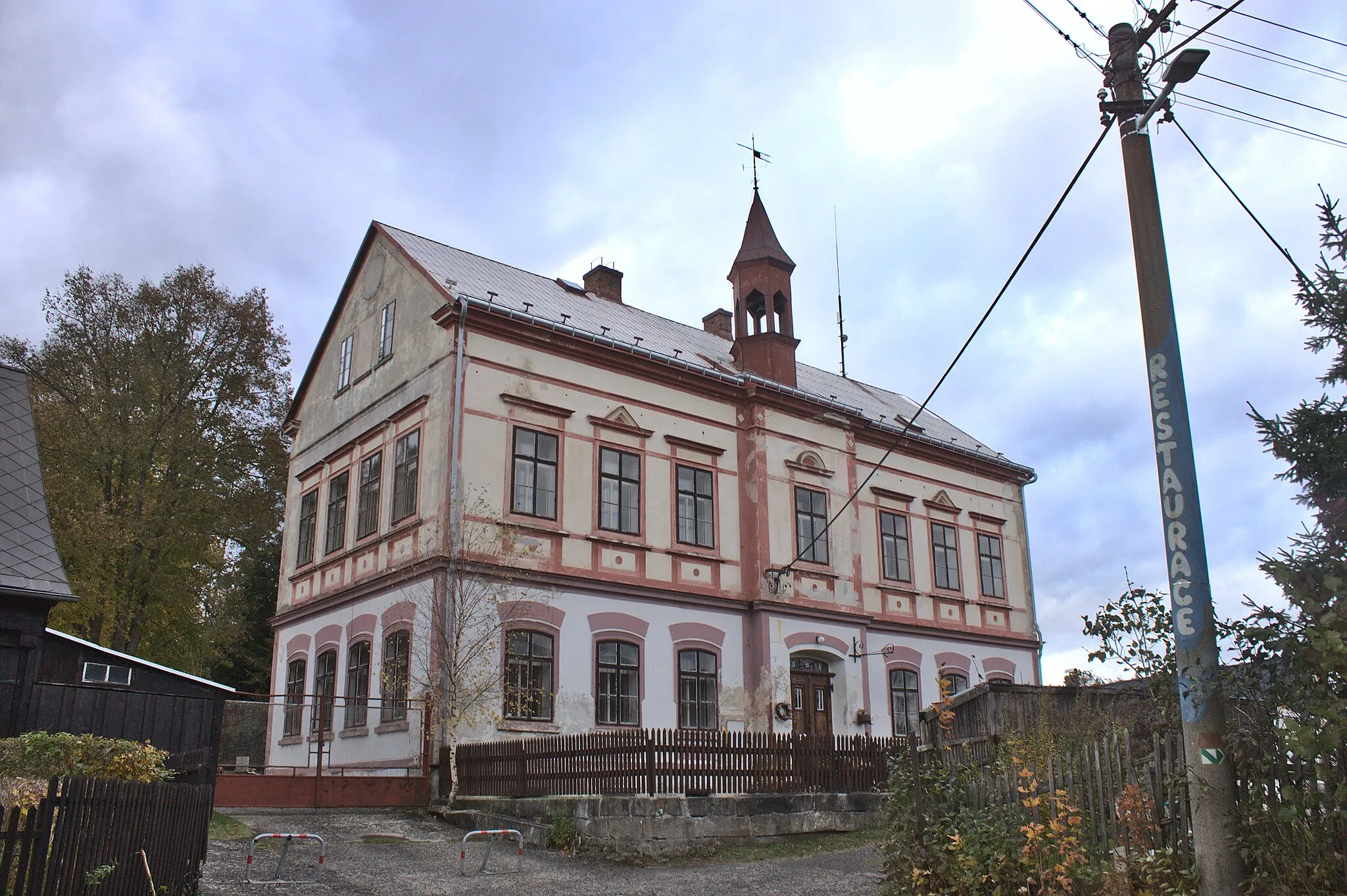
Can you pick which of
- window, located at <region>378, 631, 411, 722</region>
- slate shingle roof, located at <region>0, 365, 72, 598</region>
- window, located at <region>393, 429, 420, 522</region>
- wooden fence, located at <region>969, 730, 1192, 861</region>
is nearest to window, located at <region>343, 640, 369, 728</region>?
window, located at <region>378, 631, 411, 722</region>

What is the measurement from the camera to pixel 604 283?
2873 centimetres

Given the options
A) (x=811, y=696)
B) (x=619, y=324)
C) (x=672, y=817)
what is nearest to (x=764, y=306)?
(x=619, y=324)

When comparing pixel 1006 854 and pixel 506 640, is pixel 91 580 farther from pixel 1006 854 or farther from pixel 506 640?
pixel 1006 854

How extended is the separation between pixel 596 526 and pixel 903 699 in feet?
30.1

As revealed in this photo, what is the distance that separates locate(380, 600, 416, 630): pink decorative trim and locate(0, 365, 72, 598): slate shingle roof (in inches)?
244

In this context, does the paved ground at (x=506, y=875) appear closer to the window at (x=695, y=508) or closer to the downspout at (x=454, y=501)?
the downspout at (x=454, y=501)

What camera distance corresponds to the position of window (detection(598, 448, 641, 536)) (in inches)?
838

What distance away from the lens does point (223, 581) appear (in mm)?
31203

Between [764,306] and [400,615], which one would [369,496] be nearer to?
[400,615]

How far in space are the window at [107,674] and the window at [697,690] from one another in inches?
395

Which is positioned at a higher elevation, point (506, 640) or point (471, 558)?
point (471, 558)

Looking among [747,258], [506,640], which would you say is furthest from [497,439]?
[747,258]

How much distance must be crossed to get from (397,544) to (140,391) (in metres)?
12.0

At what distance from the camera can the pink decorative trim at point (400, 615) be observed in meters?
19.2
